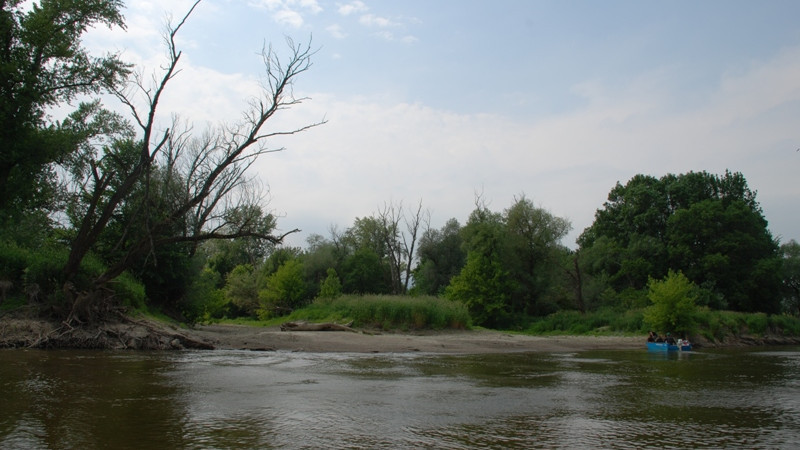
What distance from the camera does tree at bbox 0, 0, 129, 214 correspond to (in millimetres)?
18766

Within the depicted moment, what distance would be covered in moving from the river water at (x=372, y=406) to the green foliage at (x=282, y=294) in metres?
37.0

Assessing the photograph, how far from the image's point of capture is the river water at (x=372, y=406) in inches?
290

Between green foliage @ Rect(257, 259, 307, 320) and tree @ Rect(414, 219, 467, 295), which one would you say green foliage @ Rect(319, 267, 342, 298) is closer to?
green foliage @ Rect(257, 259, 307, 320)

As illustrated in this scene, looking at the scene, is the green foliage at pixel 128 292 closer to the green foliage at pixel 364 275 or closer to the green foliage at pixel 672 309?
the green foliage at pixel 672 309

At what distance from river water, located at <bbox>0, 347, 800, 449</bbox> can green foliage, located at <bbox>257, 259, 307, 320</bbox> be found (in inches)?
1459

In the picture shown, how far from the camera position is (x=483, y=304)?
1861 inches

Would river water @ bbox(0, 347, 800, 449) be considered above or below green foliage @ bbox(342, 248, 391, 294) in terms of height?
below

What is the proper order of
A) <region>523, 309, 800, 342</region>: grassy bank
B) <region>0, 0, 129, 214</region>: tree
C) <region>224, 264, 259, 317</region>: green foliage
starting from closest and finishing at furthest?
1. <region>0, 0, 129, 214</region>: tree
2. <region>523, 309, 800, 342</region>: grassy bank
3. <region>224, 264, 259, 317</region>: green foliage

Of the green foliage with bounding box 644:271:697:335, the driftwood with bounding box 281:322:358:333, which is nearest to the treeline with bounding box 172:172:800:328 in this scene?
the green foliage with bounding box 644:271:697:335

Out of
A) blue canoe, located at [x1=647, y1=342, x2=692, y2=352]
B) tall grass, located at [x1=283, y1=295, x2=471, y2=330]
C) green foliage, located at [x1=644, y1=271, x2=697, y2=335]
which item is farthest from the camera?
tall grass, located at [x1=283, y1=295, x2=471, y2=330]

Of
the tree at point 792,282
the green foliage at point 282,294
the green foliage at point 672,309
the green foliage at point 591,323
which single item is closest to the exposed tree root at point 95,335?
the green foliage at point 672,309

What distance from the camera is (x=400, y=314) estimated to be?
35375mm

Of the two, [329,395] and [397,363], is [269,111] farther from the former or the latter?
[329,395]

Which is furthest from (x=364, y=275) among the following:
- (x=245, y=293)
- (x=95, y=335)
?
(x=95, y=335)
